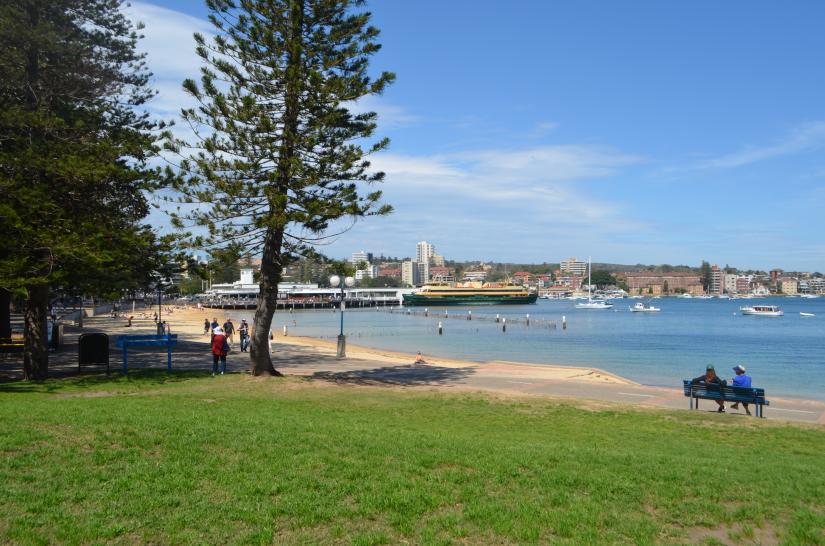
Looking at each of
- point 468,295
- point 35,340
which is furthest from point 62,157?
point 468,295

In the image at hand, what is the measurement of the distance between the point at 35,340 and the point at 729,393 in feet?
47.2

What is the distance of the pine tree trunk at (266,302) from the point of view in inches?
603

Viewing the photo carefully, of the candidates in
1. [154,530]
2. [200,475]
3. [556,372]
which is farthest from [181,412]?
[556,372]

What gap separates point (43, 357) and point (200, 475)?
1054 centimetres

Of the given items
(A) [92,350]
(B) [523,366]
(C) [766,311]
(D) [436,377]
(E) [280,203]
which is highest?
(E) [280,203]

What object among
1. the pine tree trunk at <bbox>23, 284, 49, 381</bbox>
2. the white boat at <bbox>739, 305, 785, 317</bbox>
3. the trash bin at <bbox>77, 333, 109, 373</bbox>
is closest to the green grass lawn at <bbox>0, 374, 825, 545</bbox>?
the pine tree trunk at <bbox>23, 284, 49, 381</bbox>

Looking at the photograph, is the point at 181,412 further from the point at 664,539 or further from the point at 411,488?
the point at 664,539

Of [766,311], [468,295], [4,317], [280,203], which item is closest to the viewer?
[280,203]

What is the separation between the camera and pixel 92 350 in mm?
15086

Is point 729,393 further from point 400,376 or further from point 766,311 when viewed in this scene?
point 766,311

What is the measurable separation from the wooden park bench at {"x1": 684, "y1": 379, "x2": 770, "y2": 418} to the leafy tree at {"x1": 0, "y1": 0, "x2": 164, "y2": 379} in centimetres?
1166

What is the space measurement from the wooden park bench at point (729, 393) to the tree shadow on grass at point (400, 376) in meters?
5.76

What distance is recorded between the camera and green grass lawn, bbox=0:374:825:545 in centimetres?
466

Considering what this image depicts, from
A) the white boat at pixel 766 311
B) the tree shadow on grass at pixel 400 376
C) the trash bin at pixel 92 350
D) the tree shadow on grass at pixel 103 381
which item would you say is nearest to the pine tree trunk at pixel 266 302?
the tree shadow on grass at pixel 103 381
